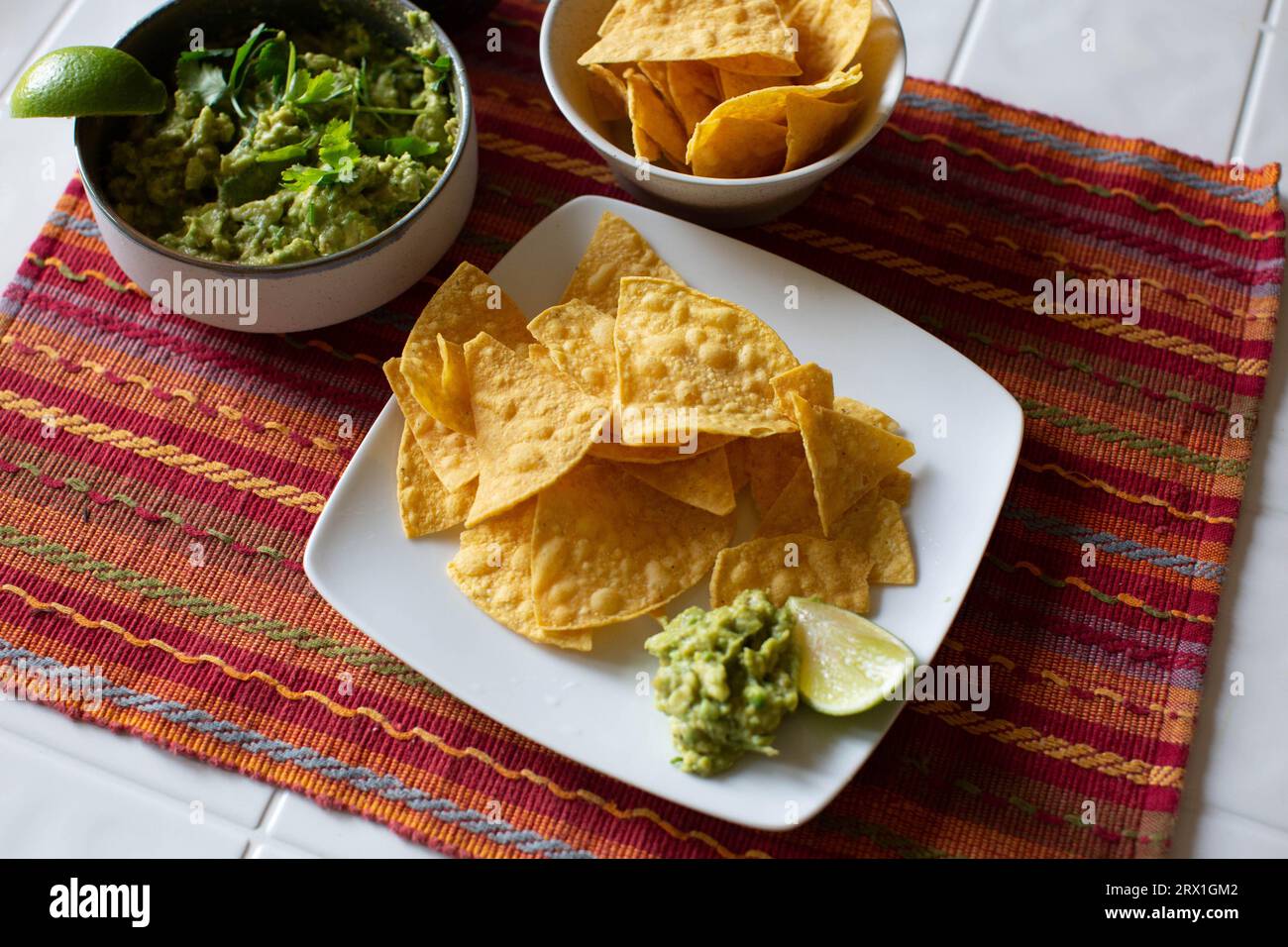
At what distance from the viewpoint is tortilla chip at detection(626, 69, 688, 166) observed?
184cm

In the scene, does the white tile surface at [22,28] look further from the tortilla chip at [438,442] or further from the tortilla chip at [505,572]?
the tortilla chip at [505,572]

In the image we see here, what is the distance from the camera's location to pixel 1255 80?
2.24 meters

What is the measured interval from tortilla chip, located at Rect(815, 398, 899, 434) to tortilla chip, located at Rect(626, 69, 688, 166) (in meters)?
0.49

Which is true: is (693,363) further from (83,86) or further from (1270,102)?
(1270,102)

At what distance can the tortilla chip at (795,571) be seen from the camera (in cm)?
168

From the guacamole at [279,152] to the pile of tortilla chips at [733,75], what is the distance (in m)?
0.31

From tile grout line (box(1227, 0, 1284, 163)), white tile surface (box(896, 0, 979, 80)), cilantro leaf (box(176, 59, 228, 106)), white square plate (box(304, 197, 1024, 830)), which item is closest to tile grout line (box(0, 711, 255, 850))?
white square plate (box(304, 197, 1024, 830))

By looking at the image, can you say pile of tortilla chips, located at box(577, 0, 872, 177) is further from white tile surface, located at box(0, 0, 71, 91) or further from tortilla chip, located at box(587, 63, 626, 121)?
white tile surface, located at box(0, 0, 71, 91)

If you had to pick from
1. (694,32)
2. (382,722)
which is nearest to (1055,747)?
(382,722)

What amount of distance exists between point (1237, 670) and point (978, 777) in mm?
459

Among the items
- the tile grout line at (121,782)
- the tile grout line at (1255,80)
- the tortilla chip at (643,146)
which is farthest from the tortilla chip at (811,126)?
the tile grout line at (121,782)

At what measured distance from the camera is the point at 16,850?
1653 mm

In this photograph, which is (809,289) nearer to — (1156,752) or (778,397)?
(778,397)
